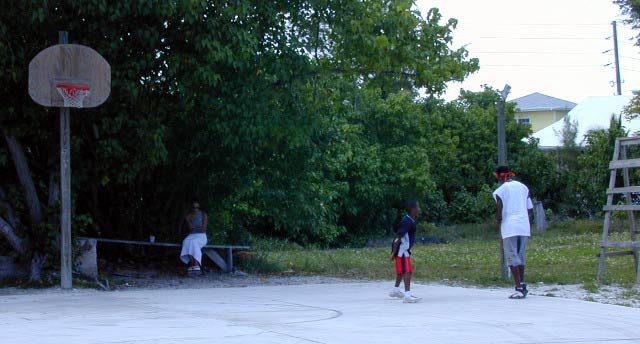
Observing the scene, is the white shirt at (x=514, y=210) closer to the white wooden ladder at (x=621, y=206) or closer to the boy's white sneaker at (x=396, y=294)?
the boy's white sneaker at (x=396, y=294)

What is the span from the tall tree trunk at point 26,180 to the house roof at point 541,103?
6150 centimetres

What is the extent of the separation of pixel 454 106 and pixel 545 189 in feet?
20.0

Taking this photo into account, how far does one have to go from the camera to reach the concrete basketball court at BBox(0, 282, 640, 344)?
948 cm

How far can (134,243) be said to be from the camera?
17.5 meters

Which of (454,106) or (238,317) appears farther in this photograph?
(454,106)

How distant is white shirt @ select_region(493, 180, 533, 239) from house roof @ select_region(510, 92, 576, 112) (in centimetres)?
6108

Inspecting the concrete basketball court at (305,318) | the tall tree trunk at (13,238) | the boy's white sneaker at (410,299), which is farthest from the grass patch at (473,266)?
the tall tree trunk at (13,238)

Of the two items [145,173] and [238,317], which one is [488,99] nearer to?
[145,173]

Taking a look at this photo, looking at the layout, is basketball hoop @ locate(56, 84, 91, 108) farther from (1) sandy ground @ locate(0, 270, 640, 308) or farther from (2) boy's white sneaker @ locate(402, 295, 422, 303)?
(2) boy's white sneaker @ locate(402, 295, 422, 303)

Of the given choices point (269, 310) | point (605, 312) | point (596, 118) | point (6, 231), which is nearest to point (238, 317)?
point (269, 310)

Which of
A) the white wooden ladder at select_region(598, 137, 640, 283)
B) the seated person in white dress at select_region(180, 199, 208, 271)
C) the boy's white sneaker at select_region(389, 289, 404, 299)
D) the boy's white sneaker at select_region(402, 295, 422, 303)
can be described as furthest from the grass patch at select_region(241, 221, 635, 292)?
the boy's white sneaker at select_region(402, 295, 422, 303)

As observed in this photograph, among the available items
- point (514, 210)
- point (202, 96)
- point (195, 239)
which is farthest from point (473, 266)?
point (202, 96)

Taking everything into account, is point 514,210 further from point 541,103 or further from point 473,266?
point 541,103

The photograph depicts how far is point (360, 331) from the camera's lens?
32.6 feet
